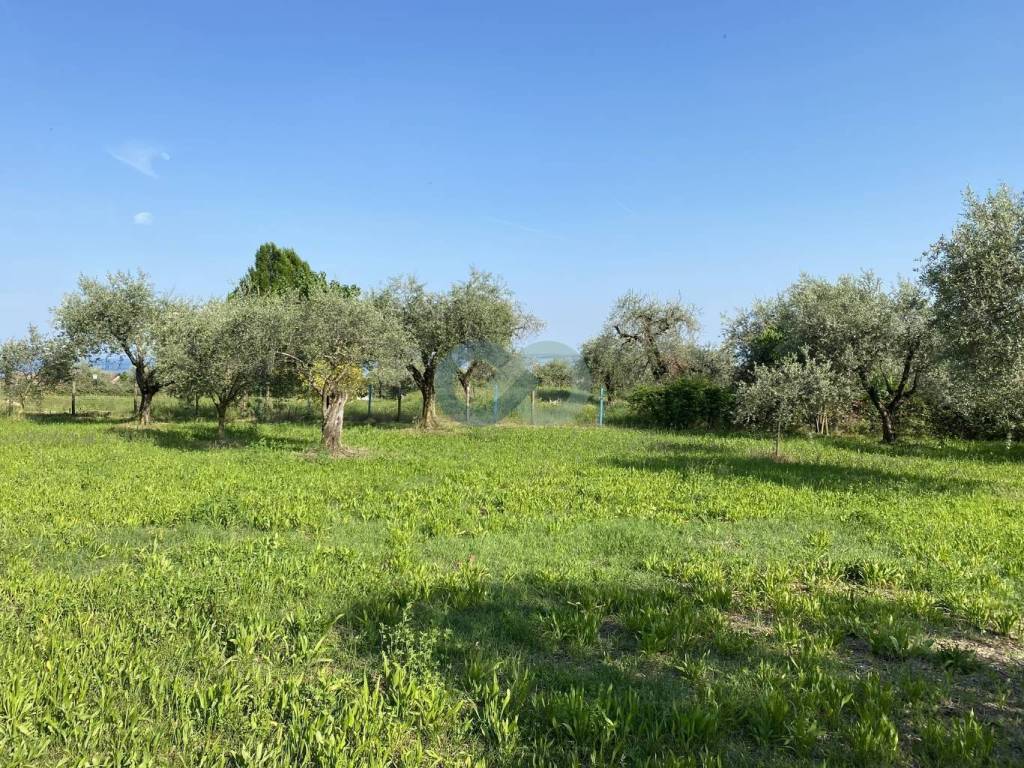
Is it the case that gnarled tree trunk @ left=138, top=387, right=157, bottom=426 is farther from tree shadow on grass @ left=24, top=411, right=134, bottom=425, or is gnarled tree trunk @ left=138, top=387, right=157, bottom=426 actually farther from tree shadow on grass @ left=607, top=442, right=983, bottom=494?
tree shadow on grass @ left=607, top=442, right=983, bottom=494

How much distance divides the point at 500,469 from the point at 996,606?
Result: 9089 mm

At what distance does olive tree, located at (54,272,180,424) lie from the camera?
24.2 m

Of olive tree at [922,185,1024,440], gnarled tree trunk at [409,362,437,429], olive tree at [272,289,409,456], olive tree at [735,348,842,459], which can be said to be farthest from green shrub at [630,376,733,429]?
olive tree at [272,289,409,456]

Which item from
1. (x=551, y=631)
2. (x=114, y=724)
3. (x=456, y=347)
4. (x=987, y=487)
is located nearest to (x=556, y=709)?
(x=551, y=631)

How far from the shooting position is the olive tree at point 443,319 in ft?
78.5

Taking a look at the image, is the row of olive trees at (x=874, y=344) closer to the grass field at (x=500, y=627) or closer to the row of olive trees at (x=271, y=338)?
the grass field at (x=500, y=627)

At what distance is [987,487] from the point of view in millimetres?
12047

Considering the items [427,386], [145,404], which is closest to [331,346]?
[427,386]

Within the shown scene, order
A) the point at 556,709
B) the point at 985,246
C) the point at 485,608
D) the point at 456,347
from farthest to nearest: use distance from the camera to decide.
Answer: the point at 456,347, the point at 985,246, the point at 485,608, the point at 556,709

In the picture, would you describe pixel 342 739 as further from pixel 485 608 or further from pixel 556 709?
pixel 485 608

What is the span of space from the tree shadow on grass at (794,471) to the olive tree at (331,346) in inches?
312

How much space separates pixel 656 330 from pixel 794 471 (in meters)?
21.5

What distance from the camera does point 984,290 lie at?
11.6 meters

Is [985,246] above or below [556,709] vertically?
above
